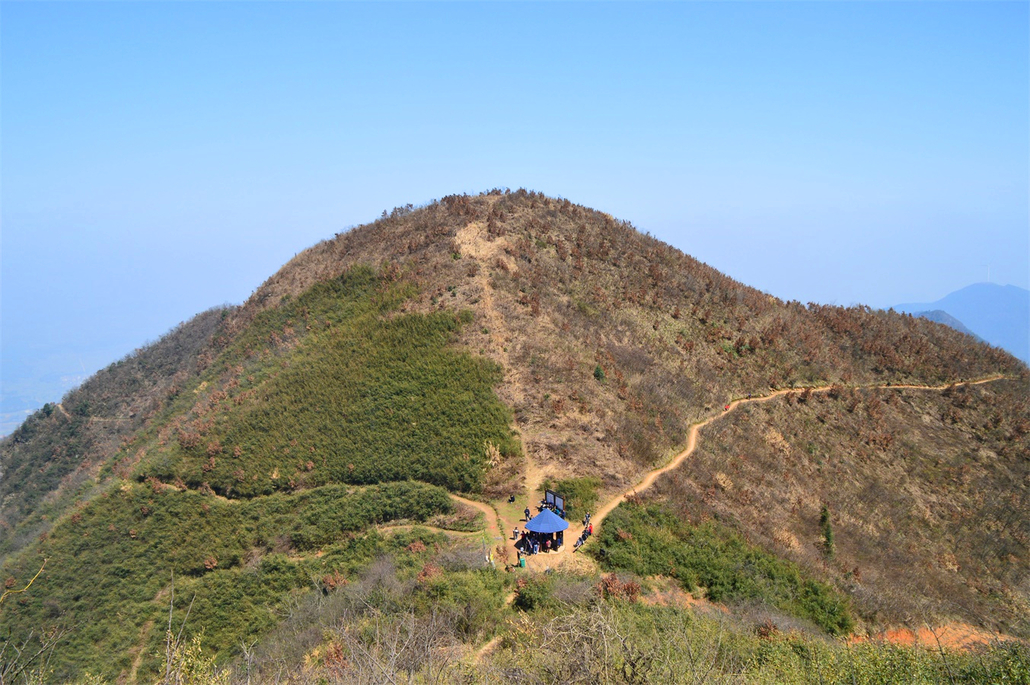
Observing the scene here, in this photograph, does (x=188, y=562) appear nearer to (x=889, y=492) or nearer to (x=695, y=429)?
(x=695, y=429)

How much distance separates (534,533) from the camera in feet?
78.4

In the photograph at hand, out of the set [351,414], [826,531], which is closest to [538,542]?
[351,414]

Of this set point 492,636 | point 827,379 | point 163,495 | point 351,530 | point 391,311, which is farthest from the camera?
point 827,379

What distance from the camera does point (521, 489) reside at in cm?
2648

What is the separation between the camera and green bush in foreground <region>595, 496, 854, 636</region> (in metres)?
22.6

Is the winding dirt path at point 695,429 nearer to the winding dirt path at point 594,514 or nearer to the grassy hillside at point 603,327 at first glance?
the winding dirt path at point 594,514

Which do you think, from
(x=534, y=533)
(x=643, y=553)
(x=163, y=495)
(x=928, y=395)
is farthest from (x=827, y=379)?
(x=163, y=495)

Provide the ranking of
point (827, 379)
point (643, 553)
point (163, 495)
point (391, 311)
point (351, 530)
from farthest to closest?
point (827, 379), point (391, 311), point (163, 495), point (351, 530), point (643, 553)

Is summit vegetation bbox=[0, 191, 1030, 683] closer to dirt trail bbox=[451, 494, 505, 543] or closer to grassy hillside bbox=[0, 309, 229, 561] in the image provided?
dirt trail bbox=[451, 494, 505, 543]

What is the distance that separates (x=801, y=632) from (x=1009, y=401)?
31.3 m

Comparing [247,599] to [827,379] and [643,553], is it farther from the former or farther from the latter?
[827,379]

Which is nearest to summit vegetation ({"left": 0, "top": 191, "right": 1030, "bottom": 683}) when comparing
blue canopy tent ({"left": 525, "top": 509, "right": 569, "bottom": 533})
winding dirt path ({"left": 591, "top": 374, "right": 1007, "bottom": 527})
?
winding dirt path ({"left": 591, "top": 374, "right": 1007, "bottom": 527})

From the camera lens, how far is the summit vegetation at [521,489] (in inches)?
747

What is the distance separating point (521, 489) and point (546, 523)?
364 cm
